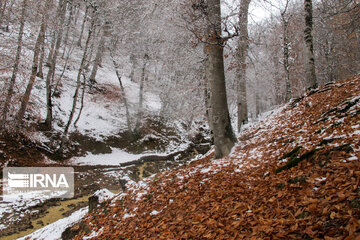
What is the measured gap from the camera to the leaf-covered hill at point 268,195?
2104 millimetres

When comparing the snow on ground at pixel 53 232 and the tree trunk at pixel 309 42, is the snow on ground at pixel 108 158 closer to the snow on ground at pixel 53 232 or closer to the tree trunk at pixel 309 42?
the snow on ground at pixel 53 232

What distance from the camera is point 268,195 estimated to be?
295 cm

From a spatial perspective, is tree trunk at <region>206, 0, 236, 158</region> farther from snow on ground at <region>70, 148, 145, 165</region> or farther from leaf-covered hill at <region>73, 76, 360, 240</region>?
snow on ground at <region>70, 148, 145, 165</region>

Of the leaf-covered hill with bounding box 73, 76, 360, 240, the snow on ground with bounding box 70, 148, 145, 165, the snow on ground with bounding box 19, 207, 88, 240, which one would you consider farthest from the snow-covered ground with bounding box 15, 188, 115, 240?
the snow on ground with bounding box 70, 148, 145, 165

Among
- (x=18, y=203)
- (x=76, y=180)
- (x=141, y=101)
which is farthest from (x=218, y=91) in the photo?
(x=141, y=101)

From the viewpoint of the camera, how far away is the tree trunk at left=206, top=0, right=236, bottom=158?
6.02 meters

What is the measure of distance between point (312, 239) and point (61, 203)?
8610 millimetres

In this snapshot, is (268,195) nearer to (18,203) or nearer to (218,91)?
(218,91)

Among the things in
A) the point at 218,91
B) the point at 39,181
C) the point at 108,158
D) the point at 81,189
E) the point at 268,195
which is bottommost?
the point at 81,189

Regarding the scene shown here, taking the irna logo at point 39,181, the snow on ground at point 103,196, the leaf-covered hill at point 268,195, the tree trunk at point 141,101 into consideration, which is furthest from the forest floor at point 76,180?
the tree trunk at point 141,101

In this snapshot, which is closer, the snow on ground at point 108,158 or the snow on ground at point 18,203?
the snow on ground at point 18,203

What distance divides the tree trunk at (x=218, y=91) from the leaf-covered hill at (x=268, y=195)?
64cm

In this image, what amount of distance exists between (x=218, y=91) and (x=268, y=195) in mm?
3739

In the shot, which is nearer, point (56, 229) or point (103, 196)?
point (56, 229)
